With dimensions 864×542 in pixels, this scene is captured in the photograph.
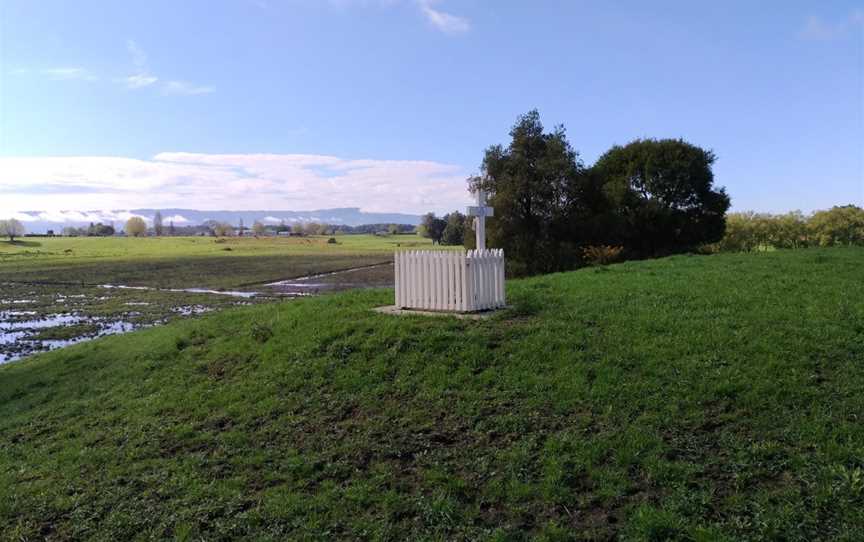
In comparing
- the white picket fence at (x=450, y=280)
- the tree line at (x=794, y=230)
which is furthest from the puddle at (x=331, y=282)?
the white picket fence at (x=450, y=280)

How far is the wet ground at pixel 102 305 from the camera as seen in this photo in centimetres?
2009

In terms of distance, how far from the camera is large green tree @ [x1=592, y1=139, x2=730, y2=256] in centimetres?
A: 2778

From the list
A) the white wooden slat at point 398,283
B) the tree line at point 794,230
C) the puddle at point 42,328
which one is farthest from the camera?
the tree line at point 794,230

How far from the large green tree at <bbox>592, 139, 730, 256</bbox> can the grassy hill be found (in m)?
17.4

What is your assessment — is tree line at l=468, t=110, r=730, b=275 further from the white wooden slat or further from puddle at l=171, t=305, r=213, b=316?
the white wooden slat

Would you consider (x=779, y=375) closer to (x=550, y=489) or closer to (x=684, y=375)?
(x=684, y=375)

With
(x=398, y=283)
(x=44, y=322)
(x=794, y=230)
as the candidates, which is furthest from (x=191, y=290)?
(x=794, y=230)

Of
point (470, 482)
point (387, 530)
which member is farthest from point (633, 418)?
point (387, 530)

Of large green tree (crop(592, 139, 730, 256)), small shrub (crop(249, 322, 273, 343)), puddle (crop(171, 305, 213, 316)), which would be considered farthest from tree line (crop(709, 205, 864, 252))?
small shrub (crop(249, 322, 273, 343))

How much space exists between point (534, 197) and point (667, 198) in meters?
6.93

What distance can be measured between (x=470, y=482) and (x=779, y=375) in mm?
3827

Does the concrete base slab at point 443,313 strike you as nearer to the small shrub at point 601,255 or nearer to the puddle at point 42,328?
the puddle at point 42,328

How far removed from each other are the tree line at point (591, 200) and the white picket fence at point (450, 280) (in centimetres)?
1460

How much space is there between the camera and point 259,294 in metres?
32.5
